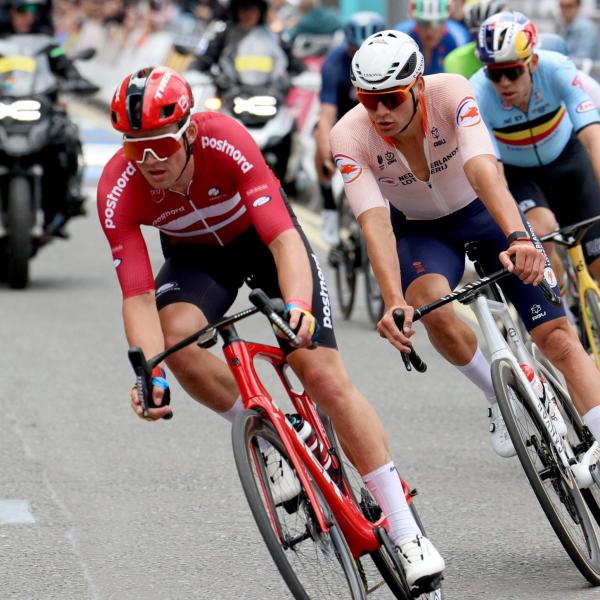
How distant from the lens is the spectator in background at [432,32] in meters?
12.3

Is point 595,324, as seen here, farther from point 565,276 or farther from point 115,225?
point 115,225

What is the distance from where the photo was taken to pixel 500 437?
6.78 m

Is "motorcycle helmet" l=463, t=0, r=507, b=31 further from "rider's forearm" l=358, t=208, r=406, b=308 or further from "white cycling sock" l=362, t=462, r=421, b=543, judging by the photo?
"white cycling sock" l=362, t=462, r=421, b=543

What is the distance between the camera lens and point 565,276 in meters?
9.84

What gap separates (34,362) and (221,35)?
19.1 feet

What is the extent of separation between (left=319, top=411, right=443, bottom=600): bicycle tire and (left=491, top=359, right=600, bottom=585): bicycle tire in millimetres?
443

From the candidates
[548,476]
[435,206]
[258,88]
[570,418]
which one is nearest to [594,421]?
[570,418]

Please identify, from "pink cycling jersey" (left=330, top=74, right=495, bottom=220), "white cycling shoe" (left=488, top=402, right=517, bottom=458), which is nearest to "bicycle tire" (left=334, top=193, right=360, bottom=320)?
"pink cycling jersey" (left=330, top=74, right=495, bottom=220)

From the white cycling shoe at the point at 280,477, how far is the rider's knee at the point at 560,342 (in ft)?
5.35

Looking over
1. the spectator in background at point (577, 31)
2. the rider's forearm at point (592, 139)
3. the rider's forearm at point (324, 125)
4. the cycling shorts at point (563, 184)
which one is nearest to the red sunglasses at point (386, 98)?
the rider's forearm at point (592, 139)

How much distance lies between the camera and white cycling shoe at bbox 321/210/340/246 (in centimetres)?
1320

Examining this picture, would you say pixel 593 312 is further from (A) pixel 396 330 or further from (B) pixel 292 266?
(B) pixel 292 266

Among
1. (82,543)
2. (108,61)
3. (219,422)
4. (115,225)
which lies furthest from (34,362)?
(108,61)

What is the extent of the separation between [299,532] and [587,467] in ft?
4.54
